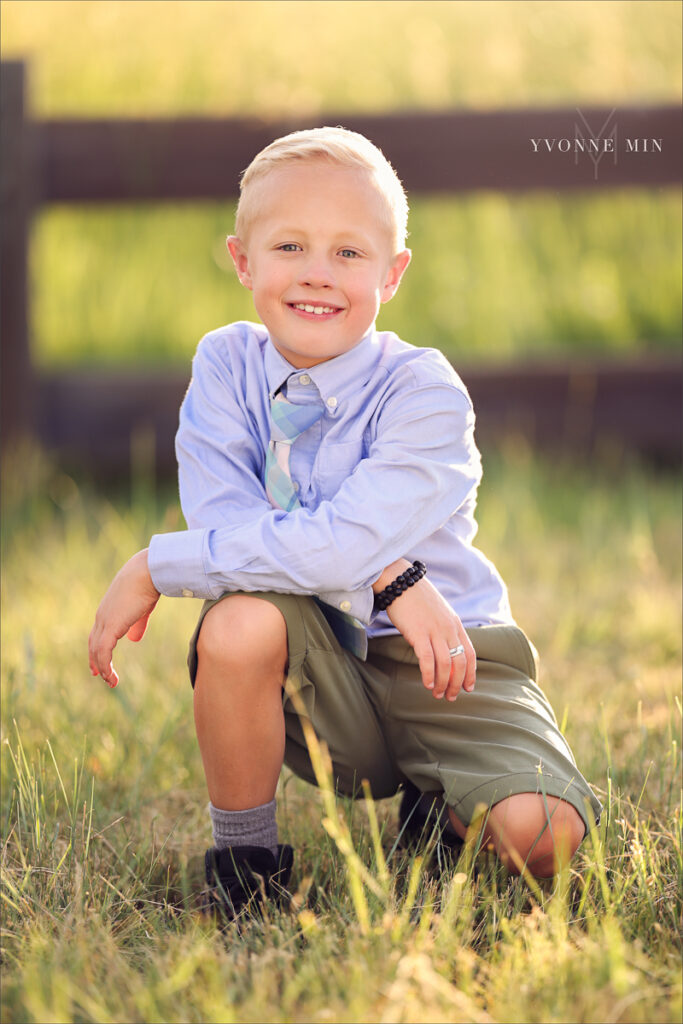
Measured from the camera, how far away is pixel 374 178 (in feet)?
5.28

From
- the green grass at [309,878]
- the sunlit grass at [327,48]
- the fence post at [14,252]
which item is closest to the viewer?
the green grass at [309,878]

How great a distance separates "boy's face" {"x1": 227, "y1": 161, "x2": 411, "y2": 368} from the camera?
5.20 feet

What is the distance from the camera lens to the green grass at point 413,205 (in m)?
4.61

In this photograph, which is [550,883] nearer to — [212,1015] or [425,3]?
[212,1015]

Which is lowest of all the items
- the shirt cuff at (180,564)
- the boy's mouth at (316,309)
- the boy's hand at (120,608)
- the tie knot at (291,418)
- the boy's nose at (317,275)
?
the boy's hand at (120,608)

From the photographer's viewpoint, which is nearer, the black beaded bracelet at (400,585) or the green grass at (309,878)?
the green grass at (309,878)

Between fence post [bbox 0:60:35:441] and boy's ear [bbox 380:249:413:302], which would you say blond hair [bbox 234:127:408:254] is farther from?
fence post [bbox 0:60:35:441]

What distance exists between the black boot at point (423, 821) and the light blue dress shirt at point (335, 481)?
10.3 inches

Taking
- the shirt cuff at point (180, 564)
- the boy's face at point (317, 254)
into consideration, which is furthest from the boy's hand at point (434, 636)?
the boy's face at point (317, 254)

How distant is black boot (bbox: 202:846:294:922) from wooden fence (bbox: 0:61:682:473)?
2359 millimetres

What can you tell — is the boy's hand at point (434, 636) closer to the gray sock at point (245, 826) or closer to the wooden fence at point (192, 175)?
the gray sock at point (245, 826)

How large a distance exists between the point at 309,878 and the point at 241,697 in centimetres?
24

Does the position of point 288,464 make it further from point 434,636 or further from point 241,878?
point 241,878

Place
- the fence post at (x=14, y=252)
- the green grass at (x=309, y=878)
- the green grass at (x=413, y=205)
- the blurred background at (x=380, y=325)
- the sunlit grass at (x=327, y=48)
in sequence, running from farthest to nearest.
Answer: the sunlit grass at (x=327, y=48) < the green grass at (x=413, y=205) < the fence post at (x=14, y=252) < the blurred background at (x=380, y=325) < the green grass at (x=309, y=878)
